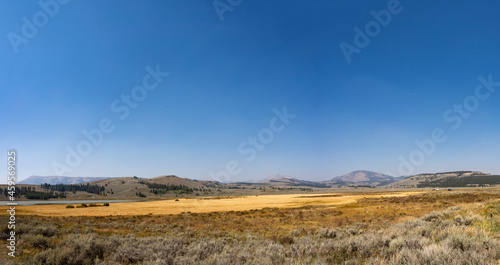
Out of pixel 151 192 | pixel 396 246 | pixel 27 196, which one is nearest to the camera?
pixel 396 246

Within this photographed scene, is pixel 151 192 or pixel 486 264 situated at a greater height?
pixel 486 264

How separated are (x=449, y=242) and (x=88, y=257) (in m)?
12.0

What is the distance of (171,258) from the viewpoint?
7.88 meters

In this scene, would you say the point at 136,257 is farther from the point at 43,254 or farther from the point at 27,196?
the point at 27,196

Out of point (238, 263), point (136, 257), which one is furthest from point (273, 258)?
point (136, 257)

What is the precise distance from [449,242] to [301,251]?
4.35 m

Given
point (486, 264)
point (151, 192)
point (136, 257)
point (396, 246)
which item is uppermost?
point (486, 264)

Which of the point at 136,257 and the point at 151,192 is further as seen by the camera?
the point at 151,192

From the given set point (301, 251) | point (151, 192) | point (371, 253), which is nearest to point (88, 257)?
point (301, 251)

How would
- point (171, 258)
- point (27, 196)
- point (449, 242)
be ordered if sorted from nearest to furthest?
point (449, 242) < point (171, 258) < point (27, 196)

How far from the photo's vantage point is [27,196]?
3792 inches

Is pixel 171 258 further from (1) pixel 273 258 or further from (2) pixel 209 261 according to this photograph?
(1) pixel 273 258

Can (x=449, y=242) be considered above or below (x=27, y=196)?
above

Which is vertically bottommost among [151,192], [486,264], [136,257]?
[151,192]
